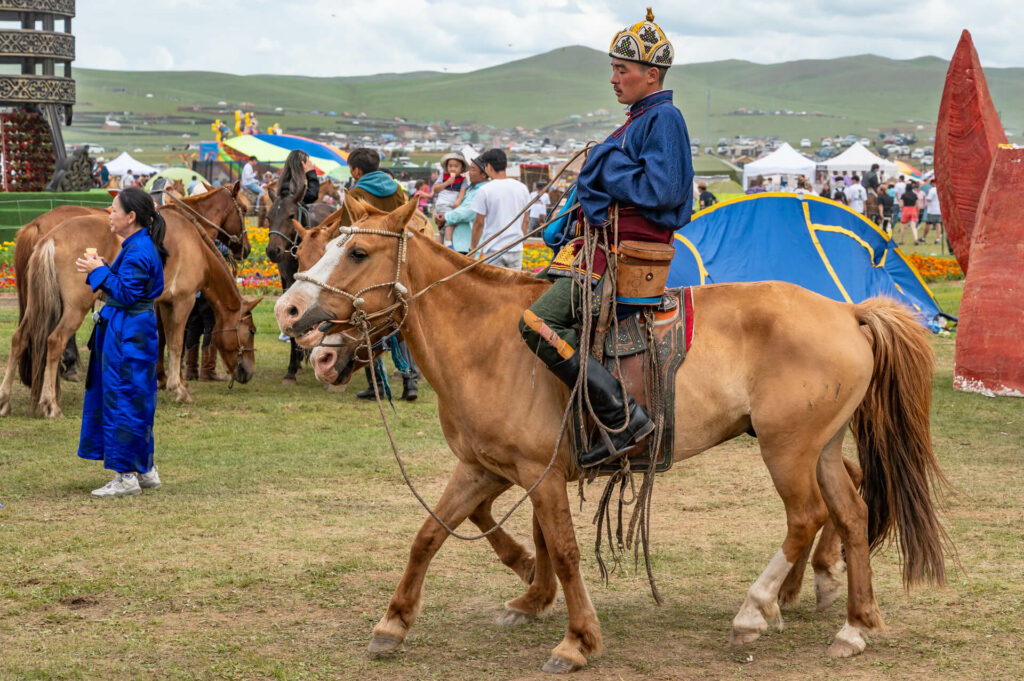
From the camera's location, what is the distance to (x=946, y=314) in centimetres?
1514

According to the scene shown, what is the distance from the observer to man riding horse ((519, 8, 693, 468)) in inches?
178

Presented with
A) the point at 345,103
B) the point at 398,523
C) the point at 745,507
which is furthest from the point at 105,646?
the point at 345,103

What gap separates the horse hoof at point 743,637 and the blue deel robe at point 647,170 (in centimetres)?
182

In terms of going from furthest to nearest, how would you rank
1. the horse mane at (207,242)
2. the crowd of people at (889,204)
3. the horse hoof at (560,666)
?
1. the crowd of people at (889,204)
2. the horse mane at (207,242)
3. the horse hoof at (560,666)

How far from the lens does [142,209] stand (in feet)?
22.8

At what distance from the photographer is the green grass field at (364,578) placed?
4535 mm

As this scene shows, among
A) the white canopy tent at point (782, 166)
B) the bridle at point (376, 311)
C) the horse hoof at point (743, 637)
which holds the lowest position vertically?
the horse hoof at point (743, 637)

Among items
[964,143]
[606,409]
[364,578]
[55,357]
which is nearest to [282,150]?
[55,357]

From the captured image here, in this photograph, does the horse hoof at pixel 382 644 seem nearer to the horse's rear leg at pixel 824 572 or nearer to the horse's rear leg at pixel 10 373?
the horse's rear leg at pixel 824 572

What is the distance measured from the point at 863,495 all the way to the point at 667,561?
3.80 ft

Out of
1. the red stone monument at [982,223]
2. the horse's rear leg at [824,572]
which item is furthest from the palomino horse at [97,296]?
the red stone monument at [982,223]

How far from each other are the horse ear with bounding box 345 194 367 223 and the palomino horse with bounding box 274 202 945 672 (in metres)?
0.07

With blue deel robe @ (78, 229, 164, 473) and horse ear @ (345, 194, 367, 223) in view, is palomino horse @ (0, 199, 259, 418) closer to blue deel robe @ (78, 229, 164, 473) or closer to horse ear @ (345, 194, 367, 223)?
blue deel robe @ (78, 229, 164, 473)

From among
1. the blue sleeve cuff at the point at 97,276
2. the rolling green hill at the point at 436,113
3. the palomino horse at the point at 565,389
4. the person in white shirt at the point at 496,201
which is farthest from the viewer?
the rolling green hill at the point at 436,113
